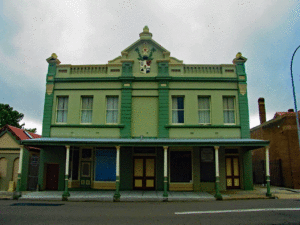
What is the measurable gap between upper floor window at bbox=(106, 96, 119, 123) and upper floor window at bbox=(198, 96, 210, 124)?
17.7ft

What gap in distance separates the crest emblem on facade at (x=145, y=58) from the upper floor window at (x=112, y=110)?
106 inches

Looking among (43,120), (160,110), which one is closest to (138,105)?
(160,110)

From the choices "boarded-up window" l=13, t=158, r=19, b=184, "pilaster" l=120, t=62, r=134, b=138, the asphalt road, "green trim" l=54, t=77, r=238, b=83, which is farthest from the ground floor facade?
the asphalt road

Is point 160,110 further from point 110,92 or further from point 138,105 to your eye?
point 110,92

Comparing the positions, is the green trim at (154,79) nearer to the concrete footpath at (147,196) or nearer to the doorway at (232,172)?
the doorway at (232,172)

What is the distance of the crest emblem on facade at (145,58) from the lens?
18.1m

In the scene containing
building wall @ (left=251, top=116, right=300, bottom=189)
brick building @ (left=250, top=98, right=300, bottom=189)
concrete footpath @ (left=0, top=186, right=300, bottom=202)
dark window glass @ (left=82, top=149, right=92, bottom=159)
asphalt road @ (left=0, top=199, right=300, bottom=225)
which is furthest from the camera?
brick building @ (left=250, top=98, right=300, bottom=189)

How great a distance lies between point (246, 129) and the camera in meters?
17.2

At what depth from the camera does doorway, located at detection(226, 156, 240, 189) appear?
17.2 m

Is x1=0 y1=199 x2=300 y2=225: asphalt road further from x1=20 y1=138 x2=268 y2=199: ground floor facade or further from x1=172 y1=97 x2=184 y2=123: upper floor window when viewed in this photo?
x1=172 y1=97 x2=184 y2=123: upper floor window

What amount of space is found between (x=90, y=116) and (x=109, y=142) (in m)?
3.63

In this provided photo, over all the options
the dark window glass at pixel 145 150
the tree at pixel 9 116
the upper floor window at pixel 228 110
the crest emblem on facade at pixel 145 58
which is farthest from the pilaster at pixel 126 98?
the tree at pixel 9 116

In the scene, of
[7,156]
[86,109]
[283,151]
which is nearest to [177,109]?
[86,109]

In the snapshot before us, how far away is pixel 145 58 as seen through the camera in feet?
59.8
